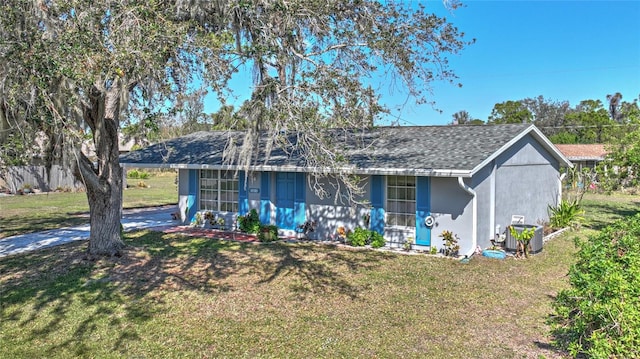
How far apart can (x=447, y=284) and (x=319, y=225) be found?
5.02 meters

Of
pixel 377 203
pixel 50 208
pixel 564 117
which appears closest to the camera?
pixel 377 203

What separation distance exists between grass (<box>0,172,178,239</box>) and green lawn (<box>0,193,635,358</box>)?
492cm

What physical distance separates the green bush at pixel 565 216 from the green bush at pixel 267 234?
9.17 m

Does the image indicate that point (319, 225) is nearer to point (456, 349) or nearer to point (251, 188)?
point (251, 188)

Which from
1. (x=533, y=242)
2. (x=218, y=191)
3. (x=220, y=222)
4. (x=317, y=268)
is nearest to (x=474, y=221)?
(x=533, y=242)

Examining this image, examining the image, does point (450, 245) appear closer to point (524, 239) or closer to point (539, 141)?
point (524, 239)

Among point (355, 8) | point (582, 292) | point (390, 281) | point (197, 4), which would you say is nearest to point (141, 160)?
point (197, 4)

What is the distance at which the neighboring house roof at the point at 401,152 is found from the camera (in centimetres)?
1038

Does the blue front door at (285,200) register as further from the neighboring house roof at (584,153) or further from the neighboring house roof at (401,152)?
the neighboring house roof at (584,153)

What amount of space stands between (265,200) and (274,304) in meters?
6.51

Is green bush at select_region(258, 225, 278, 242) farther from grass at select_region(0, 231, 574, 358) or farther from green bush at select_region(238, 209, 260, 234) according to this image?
grass at select_region(0, 231, 574, 358)

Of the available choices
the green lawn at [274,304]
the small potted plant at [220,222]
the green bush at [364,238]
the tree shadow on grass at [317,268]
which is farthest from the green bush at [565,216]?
the small potted plant at [220,222]

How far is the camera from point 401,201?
37.7 feet

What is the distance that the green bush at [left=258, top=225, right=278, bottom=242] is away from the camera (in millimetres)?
12297
